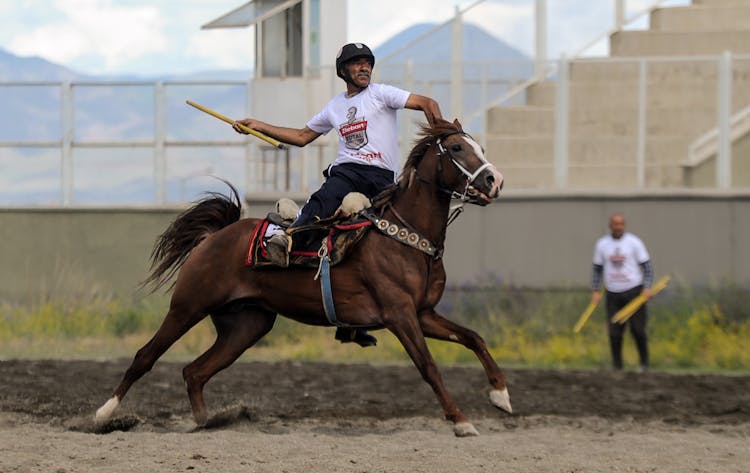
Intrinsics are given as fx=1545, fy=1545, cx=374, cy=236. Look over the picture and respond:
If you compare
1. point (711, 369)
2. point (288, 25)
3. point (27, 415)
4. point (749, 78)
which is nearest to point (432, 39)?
point (288, 25)

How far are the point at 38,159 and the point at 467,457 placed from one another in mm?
13269

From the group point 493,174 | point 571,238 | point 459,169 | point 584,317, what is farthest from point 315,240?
point 571,238

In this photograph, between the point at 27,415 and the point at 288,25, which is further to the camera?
the point at 288,25

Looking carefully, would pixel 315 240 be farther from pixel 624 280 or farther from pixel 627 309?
pixel 624 280

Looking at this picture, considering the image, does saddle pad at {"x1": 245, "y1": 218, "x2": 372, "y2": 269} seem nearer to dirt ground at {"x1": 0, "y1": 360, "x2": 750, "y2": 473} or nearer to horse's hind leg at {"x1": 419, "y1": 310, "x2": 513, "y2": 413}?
horse's hind leg at {"x1": 419, "y1": 310, "x2": 513, "y2": 413}

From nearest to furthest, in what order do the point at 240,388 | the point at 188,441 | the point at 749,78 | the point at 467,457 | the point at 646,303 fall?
the point at 467,457, the point at 188,441, the point at 240,388, the point at 646,303, the point at 749,78

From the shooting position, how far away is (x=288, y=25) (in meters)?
21.5

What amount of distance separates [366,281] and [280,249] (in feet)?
2.20

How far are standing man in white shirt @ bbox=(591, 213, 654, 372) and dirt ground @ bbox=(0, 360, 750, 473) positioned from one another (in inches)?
36.9

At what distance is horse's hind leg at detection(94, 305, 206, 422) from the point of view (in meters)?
11.4

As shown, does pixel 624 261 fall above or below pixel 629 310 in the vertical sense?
above

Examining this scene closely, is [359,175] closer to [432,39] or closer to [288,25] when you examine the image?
[432,39]

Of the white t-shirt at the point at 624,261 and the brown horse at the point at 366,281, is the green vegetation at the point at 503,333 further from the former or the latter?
the brown horse at the point at 366,281

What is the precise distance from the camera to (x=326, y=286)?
10.6 metres
